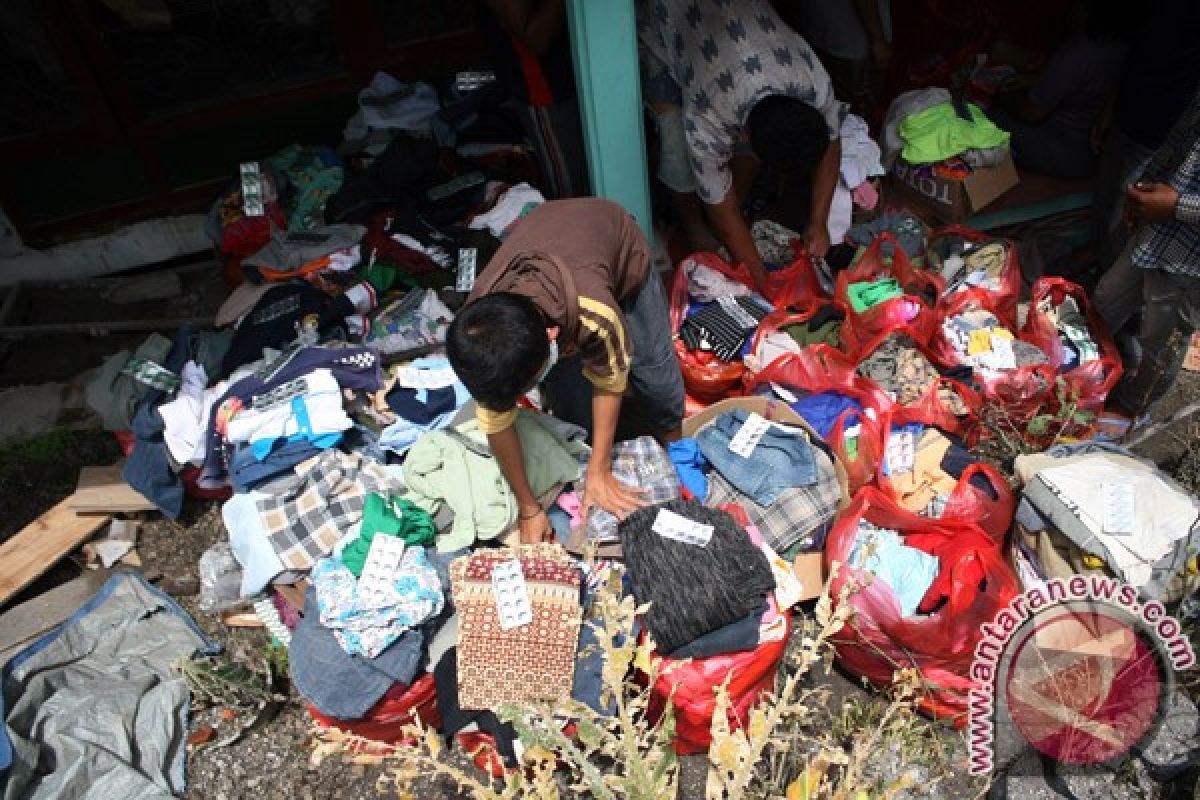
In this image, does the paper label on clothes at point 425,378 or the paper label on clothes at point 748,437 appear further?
the paper label on clothes at point 425,378

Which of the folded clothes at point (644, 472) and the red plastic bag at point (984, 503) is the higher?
the folded clothes at point (644, 472)

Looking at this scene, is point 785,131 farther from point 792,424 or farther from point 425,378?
point 425,378

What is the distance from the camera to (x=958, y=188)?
12.6 ft

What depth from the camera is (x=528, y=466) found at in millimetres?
2654

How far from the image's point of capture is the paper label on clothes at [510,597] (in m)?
2.30

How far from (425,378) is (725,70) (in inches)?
62.1

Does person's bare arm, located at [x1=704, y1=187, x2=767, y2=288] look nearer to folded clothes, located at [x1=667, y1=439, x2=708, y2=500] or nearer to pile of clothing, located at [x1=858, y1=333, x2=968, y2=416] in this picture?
pile of clothing, located at [x1=858, y1=333, x2=968, y2=416]

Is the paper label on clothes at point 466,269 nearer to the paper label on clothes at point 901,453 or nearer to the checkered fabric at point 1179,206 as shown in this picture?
the paper label on clothes at point 901,453

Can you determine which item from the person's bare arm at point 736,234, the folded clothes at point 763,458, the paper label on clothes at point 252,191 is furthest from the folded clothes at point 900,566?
the paper label on clothes at point 252,191

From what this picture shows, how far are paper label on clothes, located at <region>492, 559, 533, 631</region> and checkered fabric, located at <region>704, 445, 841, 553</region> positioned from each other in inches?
32.4

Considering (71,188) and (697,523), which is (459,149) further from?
(697,523)

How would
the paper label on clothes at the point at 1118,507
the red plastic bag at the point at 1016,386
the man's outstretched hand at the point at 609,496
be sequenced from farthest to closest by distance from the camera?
the red plastic bag at the point at 1016,386
the man's outstretched hand at the point at 609,496
the paper label on clothes at the point at 1118,507

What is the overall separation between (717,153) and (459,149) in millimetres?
1530

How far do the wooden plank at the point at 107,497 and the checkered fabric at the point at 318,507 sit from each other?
867 mm
